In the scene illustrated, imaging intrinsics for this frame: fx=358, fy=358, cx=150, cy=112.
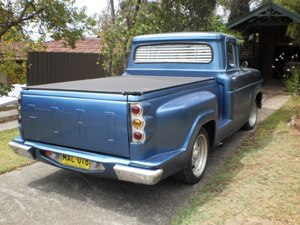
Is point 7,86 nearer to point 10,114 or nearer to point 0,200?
→ point 10,114

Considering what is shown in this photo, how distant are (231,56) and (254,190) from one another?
263 cm

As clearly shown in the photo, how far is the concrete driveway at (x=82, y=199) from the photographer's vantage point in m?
3.87

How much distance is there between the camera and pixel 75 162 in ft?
13.6

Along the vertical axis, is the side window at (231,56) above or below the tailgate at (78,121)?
above

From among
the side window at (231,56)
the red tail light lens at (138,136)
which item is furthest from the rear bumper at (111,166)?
the side window at (231,56)

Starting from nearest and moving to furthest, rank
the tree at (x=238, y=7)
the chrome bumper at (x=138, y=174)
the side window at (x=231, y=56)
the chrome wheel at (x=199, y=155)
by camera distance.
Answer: the chrome bumper at (x=138, y=174), the chrome wheel at (x=199, y=155), the side window at (x=231, y=56), the tree at (x=238, y=7)

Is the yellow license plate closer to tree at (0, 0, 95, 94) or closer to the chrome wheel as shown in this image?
the chrome wheel

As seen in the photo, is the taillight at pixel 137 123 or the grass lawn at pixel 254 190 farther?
the grass lawn at pixel 254 190

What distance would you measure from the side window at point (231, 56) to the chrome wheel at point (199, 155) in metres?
1.67

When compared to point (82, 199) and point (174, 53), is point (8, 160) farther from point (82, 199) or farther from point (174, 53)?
point (174, 53)

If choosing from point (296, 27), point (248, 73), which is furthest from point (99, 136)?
point (296, 27)

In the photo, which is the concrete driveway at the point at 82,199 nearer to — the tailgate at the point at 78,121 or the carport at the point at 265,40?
the tailgate at the point at 78,121

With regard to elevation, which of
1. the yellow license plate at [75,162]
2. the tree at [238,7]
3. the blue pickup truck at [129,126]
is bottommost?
the yellow license plate at [75,162]

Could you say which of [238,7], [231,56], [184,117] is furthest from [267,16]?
[184,117]
